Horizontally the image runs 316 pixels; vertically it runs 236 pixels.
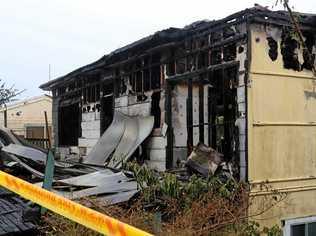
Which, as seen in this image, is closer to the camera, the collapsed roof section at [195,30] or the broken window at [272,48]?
the collapsed roof section at [195,30]

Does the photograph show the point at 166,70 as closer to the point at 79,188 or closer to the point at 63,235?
the point at 79,188

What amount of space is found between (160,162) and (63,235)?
4.49 meters

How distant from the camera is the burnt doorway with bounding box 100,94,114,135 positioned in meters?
12.2

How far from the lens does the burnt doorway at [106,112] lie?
12.2 meters

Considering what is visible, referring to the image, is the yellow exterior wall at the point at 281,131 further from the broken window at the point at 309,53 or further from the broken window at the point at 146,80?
the broken window at the point at 146,80

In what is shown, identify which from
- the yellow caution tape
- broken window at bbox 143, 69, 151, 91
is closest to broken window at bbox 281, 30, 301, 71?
broken window at bbox 143, 69, 151, 91

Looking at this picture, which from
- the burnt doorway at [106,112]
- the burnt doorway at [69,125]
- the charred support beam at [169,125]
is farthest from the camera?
the burnt doorway at [69,125]

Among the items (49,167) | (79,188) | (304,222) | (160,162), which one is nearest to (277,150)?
(304,222)

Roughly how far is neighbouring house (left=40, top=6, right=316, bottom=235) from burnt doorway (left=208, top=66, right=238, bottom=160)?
0.05ft

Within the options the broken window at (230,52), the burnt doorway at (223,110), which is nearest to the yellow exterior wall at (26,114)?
the burnt doorway at (223,110)

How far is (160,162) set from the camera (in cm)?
966

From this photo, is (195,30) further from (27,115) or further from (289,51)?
(27,115)

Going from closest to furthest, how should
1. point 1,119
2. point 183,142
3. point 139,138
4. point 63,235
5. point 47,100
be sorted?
1. point 63,235
2. point 183,142
3. point 139,138
4. point 1,119
5. point 47,100

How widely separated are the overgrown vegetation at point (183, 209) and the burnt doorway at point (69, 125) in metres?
7.19
